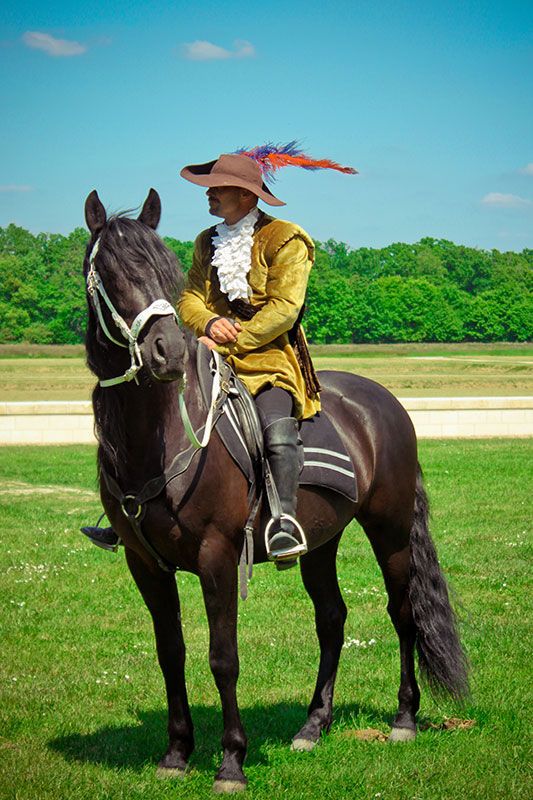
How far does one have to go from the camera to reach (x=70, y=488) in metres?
14.5

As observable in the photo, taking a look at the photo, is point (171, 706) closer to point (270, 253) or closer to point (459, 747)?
point (459, 747)

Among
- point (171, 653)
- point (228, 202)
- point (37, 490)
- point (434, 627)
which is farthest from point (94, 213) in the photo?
point (37, 490)

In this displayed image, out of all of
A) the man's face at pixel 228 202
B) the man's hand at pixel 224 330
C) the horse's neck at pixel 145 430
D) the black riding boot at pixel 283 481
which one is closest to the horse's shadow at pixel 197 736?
the black riding boot at pixel 283 481

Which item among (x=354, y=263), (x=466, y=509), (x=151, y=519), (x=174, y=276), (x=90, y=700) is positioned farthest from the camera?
(x=354, y=263)

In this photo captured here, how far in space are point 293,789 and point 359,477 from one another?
1.83 metres

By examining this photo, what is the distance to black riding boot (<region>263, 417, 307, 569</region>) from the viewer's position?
179 inches

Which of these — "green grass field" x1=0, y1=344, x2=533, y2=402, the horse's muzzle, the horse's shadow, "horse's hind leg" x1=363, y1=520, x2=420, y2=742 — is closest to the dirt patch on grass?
"green grass field" x1=0, y1=344, x2=533, y2=402

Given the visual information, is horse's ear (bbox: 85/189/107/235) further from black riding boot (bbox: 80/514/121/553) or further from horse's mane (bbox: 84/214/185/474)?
black riding boot (bbox: 80/514/121/553)

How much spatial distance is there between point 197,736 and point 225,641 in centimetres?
124

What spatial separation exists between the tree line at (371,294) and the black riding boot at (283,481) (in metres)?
64.9

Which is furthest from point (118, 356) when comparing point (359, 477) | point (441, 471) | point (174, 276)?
point (441, 471)

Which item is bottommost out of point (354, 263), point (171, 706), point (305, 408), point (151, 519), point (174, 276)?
point (171, 706)

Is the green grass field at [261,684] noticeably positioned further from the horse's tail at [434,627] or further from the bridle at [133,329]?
the bridle at [133,329]

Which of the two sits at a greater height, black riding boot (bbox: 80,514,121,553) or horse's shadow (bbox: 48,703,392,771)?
black riding boot (bbox: 80,514,121,553)
